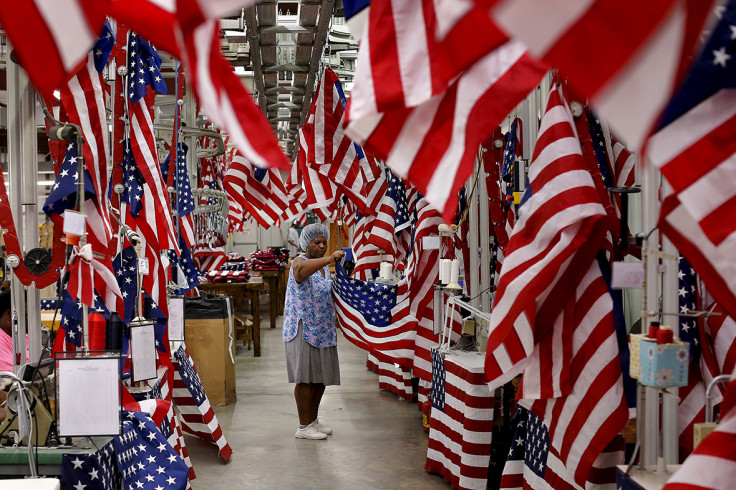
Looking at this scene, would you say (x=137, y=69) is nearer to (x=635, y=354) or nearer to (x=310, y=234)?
(x=310, y=234)

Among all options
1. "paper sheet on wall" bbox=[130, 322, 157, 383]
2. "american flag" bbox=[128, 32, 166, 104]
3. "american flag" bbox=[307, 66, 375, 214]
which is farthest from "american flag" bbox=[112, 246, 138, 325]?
"american flag" bbox=[307, 66, 375, 214]

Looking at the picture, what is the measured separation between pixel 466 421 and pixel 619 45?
4.51 metres

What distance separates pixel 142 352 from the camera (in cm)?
444

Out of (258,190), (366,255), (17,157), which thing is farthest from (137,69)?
(258,190)

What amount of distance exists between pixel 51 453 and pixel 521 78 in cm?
259

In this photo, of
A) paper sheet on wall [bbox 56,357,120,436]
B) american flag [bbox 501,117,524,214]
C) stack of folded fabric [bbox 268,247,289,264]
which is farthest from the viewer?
stack of folded fabric [bbox 268,247,289,264]

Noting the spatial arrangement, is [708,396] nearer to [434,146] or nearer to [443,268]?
[434,146]

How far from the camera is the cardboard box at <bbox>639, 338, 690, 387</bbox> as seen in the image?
2.61 m

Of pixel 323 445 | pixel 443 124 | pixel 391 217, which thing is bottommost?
pixel 323 445

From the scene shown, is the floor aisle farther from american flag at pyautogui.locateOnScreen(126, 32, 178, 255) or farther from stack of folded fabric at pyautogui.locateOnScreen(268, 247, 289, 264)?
stack of folded fabric at pyautogui.locateOnScreen(268, 247, 289, 264)

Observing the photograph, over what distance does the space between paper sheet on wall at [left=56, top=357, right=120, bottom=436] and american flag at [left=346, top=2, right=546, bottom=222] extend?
6.28 feet

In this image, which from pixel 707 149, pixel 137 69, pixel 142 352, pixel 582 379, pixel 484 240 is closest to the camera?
pixel 707 149

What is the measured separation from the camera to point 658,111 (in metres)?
1.05

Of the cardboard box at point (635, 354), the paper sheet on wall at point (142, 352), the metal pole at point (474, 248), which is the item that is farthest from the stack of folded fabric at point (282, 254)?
the cardboard box at point (635, 354)
